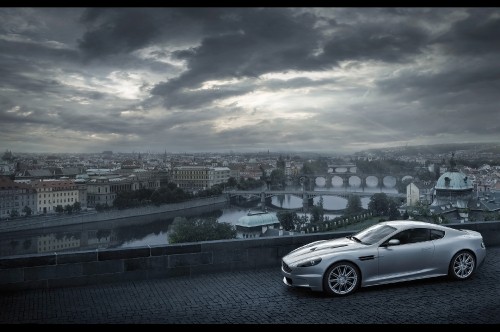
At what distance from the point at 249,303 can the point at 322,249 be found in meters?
1.34

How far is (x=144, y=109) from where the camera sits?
74.0 feet

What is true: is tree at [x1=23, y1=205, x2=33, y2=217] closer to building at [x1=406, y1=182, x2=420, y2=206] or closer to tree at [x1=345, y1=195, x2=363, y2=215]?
building at [x1=406, y1=182, x2=420, y2=206]

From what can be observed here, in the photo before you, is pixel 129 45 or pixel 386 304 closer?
pixel 386 304

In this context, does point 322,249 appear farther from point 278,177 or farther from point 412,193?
point 278,177

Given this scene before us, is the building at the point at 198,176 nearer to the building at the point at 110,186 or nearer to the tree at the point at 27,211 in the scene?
the building at the point at 110,186

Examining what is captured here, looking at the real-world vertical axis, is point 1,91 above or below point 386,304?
above

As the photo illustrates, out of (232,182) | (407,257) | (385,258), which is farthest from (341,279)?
(232,182)

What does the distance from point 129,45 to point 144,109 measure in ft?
24.8

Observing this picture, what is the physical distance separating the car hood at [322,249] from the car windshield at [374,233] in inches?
6.6

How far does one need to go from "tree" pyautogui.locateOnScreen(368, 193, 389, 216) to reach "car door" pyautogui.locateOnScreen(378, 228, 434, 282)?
23.9m

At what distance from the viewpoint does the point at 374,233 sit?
6.69 m

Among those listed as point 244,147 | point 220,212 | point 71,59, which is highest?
point 71,59
